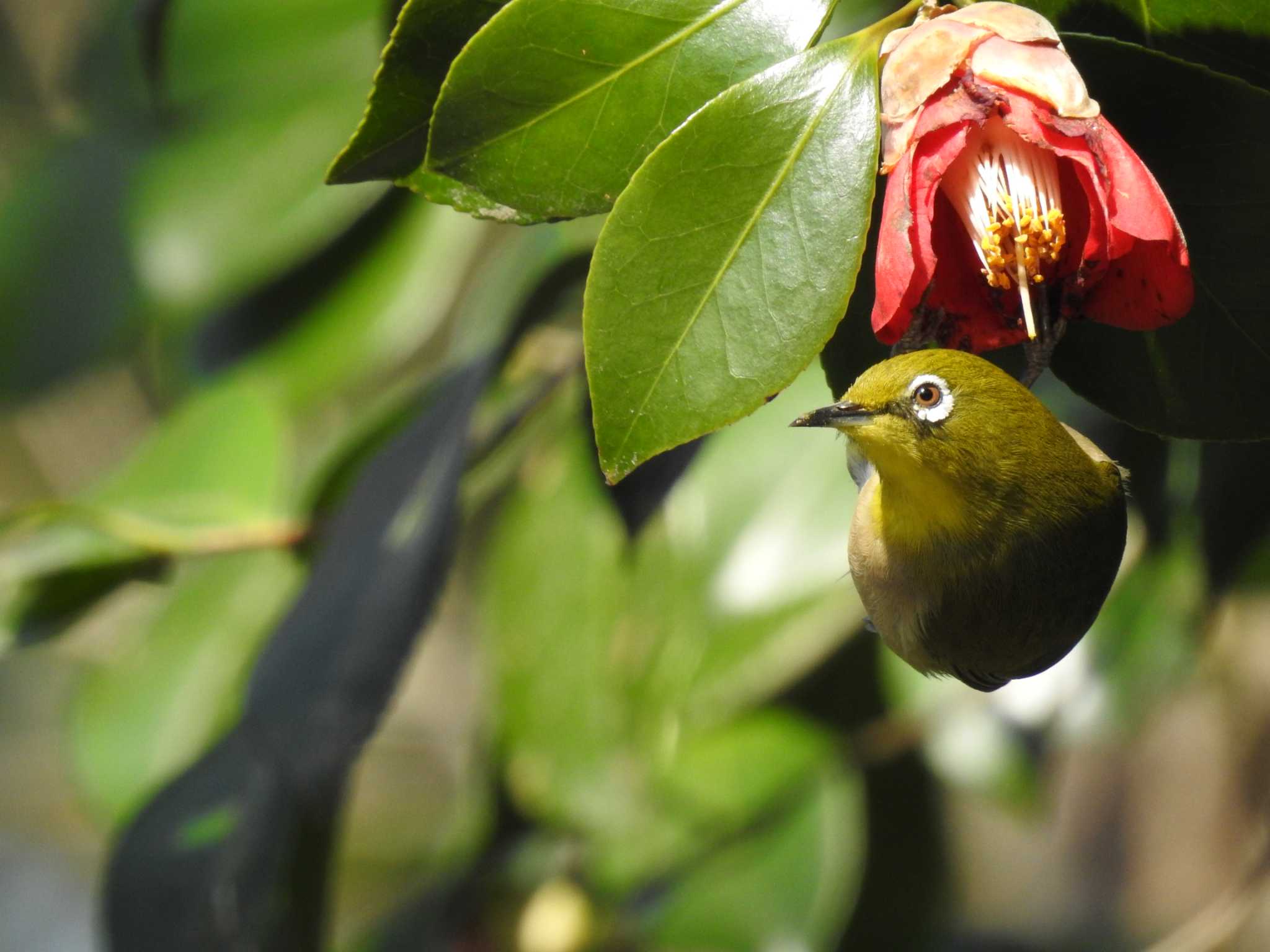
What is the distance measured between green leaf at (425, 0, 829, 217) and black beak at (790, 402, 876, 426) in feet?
0.55

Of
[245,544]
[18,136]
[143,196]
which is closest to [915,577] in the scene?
[245,544]

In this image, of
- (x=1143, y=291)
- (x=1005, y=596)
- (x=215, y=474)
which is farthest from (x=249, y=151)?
(x=1143, y=291)

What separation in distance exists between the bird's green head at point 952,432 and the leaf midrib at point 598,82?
0.66 ft

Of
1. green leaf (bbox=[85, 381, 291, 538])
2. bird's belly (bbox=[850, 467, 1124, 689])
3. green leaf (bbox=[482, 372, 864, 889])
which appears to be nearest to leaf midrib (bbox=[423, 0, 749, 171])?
bird's belly (bbox=[850, 467, 1124, 689])

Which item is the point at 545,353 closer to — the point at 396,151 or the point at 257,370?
the point at 257,370

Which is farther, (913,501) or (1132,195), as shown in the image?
(913,501)

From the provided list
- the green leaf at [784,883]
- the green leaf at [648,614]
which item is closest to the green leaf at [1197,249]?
the green leaf at [648,614]

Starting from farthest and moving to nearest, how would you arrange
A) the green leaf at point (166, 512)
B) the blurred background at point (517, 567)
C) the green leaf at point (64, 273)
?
1. the green leaf at point (64, 273)
2. the blurred background at point (517, 567)
3. the green leaf at point (166, 512)

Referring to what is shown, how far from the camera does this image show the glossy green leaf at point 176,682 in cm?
157

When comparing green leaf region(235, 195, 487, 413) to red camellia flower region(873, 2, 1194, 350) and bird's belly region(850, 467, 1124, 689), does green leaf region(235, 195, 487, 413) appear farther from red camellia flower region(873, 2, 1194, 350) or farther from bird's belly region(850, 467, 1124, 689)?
red camellia flower region(873, 2, 1194, 350)

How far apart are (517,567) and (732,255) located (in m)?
1.17

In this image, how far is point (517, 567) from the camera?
1699mm

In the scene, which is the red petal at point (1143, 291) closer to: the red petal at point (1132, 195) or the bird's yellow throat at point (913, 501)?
the red petal at point (1132, 195)

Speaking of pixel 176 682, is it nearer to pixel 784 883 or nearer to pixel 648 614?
pixel 648 614
